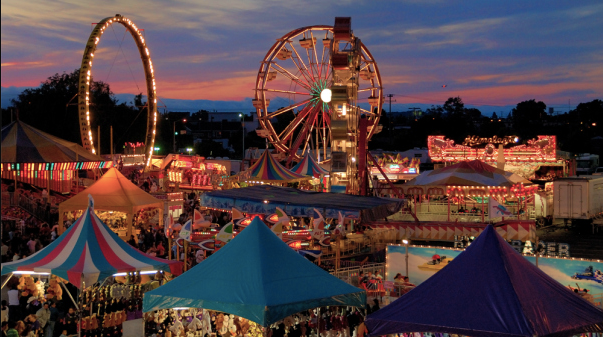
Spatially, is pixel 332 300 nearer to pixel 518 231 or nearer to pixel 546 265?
pixel 546 265

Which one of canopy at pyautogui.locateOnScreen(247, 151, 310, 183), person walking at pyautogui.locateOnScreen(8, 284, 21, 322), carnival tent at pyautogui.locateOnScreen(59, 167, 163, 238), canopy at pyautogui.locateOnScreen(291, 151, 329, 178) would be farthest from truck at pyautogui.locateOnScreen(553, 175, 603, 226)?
person walking at pyautogui.locateOnScreen(8, 284, 21, 322)

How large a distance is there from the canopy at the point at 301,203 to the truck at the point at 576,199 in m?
10.0

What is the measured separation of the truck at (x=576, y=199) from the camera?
24641mm

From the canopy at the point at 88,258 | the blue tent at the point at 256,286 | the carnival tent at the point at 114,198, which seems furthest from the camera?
the carnival tent at the point at 114,198

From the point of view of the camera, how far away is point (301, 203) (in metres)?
16.5

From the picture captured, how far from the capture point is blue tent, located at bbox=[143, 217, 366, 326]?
7945 mm

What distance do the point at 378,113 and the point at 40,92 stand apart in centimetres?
2942

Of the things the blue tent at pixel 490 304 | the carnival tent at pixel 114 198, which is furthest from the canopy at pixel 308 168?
the blue tent at pixel 490 304

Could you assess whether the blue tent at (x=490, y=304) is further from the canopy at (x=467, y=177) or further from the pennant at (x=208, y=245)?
the canopy at (x=467, y=177)

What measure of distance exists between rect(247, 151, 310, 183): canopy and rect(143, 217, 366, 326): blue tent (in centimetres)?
1693

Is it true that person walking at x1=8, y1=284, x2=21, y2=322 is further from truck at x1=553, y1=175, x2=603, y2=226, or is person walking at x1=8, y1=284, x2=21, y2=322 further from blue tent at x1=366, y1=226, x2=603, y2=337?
truck at x1=553, y1=175, x2=603, y2=226

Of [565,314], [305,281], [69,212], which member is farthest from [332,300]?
[69,212]

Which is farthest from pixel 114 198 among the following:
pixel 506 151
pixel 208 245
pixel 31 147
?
pixel 506 151

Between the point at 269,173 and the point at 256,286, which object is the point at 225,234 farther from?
the point at 269,173
